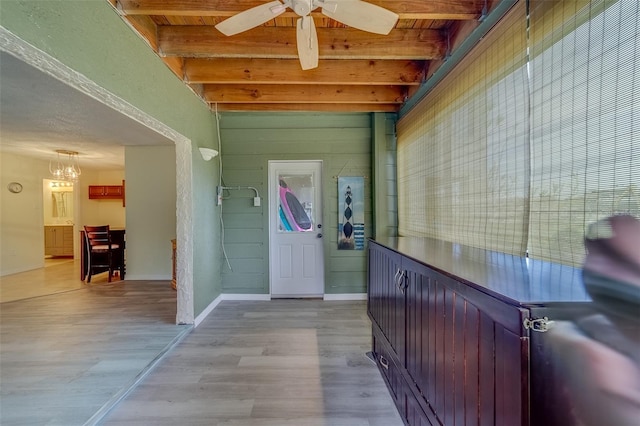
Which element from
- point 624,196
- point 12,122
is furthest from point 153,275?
point 624,196

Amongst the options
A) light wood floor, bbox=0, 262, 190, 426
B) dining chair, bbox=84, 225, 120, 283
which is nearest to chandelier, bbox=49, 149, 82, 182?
dining chair, bbox=84, 225, 120, 283

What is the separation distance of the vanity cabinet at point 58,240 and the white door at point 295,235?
709 cm

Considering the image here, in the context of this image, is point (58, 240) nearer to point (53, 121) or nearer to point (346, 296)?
point (53, 121)

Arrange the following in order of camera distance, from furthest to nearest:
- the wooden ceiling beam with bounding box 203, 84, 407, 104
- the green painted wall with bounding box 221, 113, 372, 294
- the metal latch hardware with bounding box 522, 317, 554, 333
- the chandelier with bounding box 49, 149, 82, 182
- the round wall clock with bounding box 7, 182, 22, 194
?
1. the round wall clock with bounding box 7, 182, 22, 194
2. the chandelier with bounding box 49, 149, 82, 182
3. the green painted wall with bounding box 221, 113, 372, 294
4. the wooden ceiling beam with bounding box 203, 84, 407, 104
5. the metal latch hardware with bounding box 522, 317, 554, 333

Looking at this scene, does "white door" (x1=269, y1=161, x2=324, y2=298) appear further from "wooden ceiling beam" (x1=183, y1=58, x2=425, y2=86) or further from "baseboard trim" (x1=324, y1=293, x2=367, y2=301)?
"wooden ceiling beam" (x1=183, y1=58, x2=425, y2=86)

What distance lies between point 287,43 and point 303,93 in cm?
97

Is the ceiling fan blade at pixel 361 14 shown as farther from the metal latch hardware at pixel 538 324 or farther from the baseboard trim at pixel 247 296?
the baseboard trim at pixel 247 296

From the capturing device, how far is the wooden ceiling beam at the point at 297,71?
280 centimetres

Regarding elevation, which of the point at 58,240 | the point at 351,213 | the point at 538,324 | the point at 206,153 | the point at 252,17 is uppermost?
the point at 252,17

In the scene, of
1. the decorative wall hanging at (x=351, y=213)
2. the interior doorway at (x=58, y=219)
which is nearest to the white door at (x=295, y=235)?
the decorative wall hanging at (x=351, y=213)

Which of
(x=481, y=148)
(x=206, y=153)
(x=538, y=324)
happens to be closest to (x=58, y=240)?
(x=206, y=153)

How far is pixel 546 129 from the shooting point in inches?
49.4

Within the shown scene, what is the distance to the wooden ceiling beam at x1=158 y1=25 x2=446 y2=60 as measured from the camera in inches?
92.0

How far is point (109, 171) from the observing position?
7.38 metres
